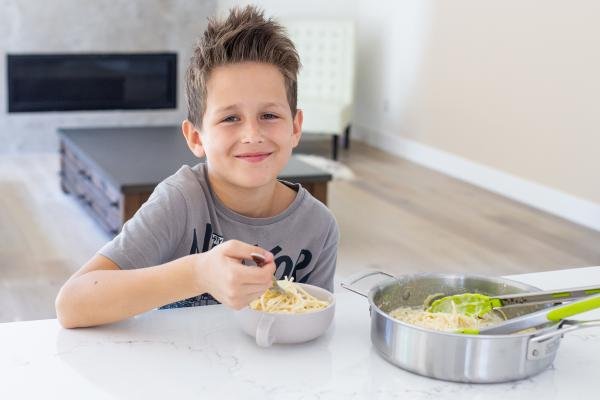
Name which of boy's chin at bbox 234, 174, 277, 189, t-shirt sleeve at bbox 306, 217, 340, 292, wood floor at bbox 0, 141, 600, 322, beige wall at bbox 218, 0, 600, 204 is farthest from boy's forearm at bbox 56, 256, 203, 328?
beige wall at bbox 218, 0, 600, 204

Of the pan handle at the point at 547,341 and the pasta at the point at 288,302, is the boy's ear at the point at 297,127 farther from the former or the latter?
the pan handle at the point at 547,341

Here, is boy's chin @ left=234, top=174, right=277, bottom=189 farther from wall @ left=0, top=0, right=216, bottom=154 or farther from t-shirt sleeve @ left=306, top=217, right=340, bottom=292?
wall @ left=0, top=0, right=216, bottom=154

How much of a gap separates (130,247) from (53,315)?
6.30ft

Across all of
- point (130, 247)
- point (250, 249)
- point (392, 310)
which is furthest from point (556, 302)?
point (130, 247)

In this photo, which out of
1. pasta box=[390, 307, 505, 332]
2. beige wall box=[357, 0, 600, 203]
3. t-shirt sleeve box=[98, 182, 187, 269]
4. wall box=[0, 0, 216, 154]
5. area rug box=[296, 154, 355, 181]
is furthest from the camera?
wall box=[0, 0, 216, 154]

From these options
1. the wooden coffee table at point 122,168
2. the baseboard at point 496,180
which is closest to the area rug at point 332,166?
the baseboard at point 496,180

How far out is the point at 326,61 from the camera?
21.8 ft

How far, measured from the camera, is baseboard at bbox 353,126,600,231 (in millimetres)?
4852

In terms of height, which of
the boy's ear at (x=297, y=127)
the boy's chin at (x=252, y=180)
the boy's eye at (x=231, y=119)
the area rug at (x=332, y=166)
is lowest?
the area rug at (x=332, y=166)

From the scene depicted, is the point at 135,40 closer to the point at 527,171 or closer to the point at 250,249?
the point at 527,171

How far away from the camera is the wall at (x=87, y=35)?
6.12 meters

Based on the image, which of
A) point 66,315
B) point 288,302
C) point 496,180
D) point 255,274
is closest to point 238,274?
point 255,274

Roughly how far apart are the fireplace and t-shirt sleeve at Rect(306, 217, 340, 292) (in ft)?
16.4

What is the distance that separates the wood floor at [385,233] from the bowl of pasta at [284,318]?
213 centimetres
